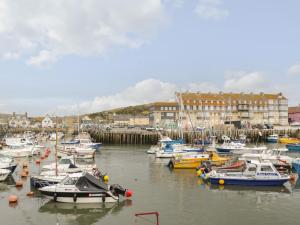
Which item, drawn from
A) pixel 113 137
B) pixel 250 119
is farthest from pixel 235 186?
pixel 250 119

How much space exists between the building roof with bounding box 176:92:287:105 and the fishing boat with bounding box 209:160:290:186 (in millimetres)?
76493

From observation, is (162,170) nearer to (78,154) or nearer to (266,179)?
(266,179)

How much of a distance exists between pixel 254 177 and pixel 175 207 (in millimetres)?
9451

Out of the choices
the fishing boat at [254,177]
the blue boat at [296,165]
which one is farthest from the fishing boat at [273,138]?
the fishing boat at [254,177]

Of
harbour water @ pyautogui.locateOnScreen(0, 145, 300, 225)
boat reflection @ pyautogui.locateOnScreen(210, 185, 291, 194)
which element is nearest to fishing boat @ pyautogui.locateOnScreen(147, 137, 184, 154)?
harbour water @ pyautogui.locateOnScreen(0, 145, 300, 225)

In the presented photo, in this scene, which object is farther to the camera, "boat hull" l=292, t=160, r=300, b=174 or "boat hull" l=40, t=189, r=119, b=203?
"boat hull" l=292, t=160, r=300, b=174

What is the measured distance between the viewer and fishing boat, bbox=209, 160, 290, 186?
99.4ft

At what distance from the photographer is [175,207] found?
78.5 ft

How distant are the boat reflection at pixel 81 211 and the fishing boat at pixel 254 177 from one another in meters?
9.35

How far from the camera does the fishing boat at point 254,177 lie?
99.4 feet

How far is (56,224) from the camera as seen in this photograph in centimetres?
2048

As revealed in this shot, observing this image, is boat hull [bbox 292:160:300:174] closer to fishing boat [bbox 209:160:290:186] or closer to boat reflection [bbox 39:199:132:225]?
fishing boat [bbox 209:160:290:186]

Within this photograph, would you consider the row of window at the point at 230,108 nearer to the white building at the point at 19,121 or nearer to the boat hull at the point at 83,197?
the boat hull at the point at 83,197

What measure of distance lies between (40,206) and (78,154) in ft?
91.3
